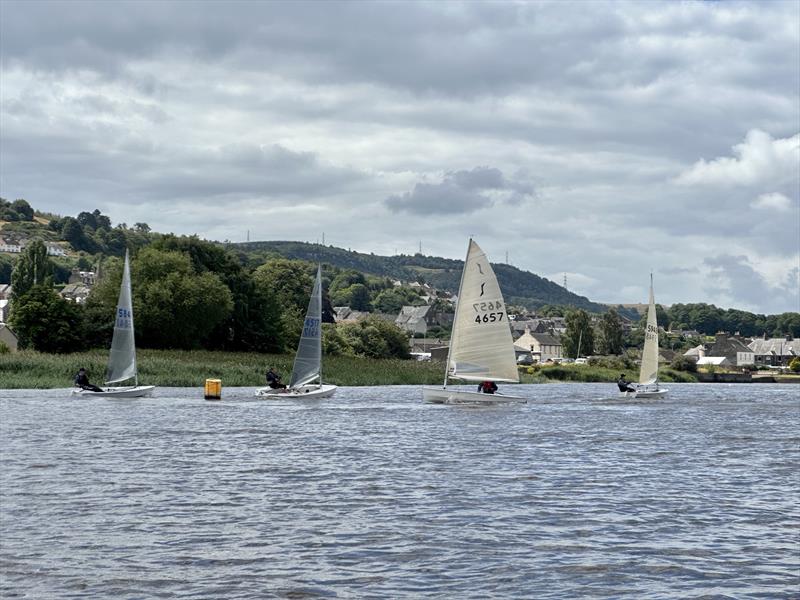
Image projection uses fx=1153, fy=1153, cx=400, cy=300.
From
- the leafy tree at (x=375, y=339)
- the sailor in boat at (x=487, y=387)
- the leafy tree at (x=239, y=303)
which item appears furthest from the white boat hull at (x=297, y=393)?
the leafy tree at (x=375, y=339)

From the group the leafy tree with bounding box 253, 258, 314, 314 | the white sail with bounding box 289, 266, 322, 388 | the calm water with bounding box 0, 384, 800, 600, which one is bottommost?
the calm water with bounding box 0, 384, 800, 600

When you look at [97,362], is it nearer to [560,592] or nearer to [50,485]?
[50,485]

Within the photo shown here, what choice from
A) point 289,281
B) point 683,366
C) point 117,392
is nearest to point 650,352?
point 117,392

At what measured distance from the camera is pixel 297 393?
69.2 meters

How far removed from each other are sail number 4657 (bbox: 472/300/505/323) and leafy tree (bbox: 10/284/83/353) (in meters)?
46.3

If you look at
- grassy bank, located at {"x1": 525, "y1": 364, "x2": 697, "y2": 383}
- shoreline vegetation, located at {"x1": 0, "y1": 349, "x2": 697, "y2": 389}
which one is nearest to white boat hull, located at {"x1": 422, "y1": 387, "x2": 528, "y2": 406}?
shoreline vegetation, located at {"x1": 0, "y1": 349, "x2": 697, "y2": 389}

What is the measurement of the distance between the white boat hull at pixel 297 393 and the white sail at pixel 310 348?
824mm

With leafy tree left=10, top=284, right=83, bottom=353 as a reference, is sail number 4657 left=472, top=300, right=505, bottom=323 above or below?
above

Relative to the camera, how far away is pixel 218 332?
120m

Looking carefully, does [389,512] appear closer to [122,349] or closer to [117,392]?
[117,392]

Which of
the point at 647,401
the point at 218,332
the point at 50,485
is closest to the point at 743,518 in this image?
the point at 50,485

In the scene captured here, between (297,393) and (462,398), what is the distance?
10.9 metres

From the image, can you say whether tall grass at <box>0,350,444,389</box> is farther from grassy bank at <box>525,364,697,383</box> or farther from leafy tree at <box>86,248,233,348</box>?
grassy bank at <box>525,364,697,383</box>

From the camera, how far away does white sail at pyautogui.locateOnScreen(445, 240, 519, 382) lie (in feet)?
211
